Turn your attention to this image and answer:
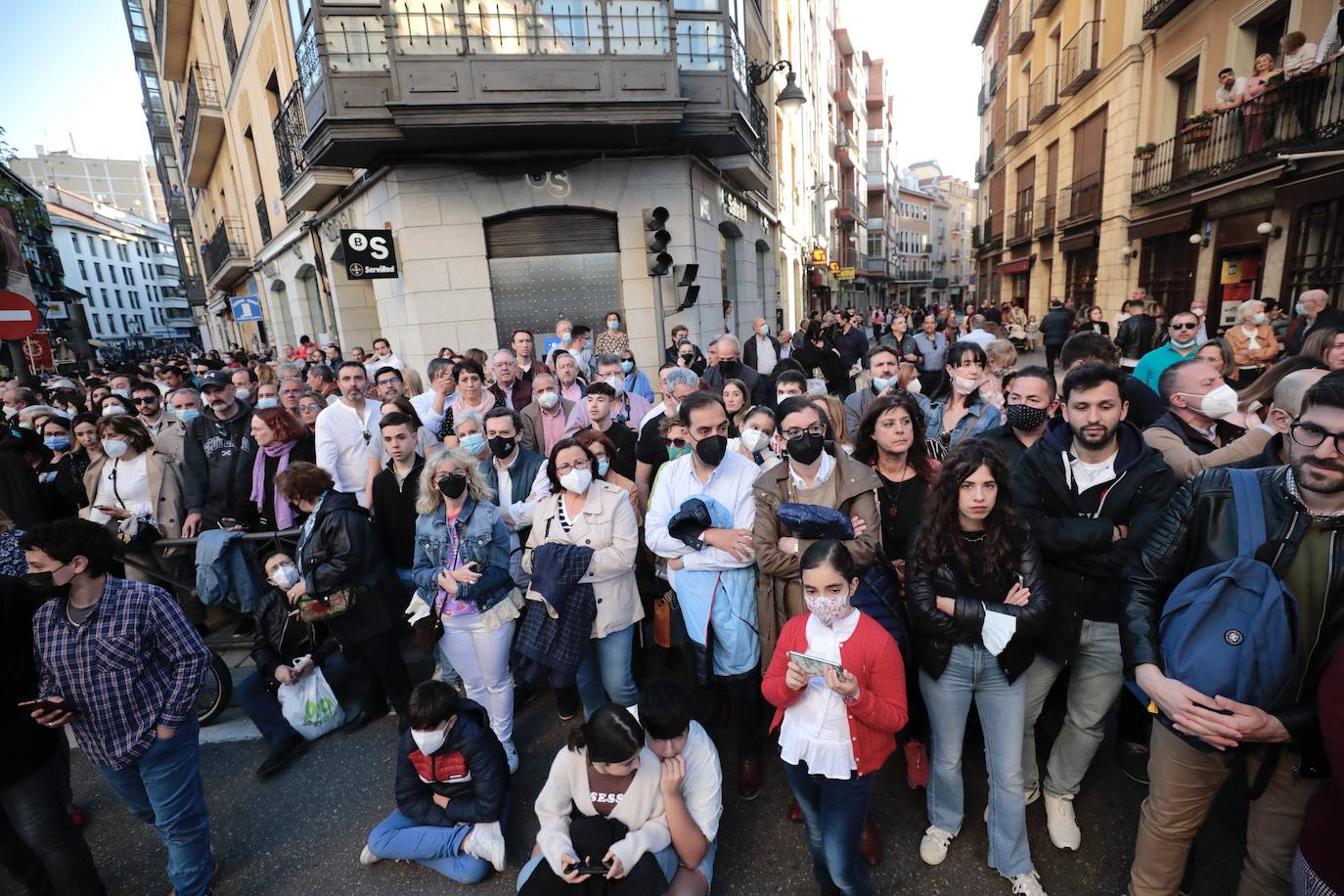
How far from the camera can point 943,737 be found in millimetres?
2617

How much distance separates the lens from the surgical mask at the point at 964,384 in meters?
4.22

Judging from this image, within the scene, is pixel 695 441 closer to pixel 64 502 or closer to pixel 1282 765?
pixel 1282 765

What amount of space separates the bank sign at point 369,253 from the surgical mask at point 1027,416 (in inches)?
374

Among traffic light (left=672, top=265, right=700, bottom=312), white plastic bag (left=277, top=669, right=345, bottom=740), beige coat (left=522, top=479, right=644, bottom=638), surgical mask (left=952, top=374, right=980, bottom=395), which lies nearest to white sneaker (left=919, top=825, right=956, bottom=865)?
beige coat (left=522, top=479, right=644, bottom=638)

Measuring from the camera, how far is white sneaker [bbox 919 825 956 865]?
105 inches

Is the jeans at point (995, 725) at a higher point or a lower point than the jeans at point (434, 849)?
higher

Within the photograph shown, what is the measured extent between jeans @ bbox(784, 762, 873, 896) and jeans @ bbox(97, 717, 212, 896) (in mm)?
2756

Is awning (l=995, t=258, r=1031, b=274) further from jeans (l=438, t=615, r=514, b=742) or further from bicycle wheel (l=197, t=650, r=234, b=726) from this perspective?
bicycle wheel (l=197, t=650, r=234, b=726)

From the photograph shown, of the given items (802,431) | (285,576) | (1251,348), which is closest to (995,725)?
(802,431)

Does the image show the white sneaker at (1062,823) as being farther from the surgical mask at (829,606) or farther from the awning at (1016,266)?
the awning at (1016,266)

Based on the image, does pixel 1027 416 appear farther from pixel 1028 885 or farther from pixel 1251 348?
pixel 1251 348

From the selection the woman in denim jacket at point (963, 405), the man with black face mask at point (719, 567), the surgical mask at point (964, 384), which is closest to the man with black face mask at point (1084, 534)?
the man with black face mask at point (719, 567)

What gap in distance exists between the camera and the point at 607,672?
353 cm

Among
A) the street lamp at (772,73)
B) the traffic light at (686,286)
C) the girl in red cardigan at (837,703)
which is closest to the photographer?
the girl in red cardigan at (837,703)
